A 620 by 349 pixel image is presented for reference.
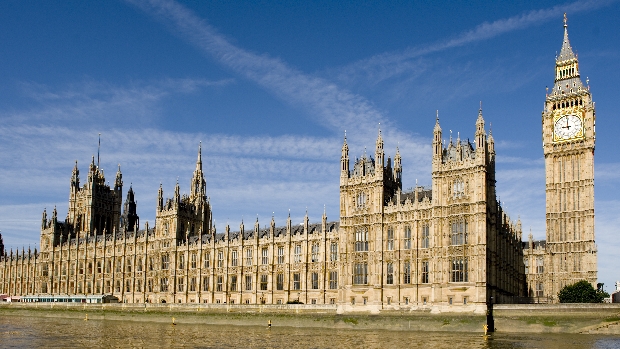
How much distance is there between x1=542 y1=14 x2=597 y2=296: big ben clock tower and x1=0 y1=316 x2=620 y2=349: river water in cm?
4952

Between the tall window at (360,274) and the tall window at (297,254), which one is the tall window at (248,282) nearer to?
the tall window at (297,254)

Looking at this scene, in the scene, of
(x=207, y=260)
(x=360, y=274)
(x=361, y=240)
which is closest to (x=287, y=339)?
(x=360, y=274)

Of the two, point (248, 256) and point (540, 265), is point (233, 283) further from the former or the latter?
point (540, 265)

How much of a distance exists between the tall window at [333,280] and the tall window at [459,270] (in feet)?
87.7

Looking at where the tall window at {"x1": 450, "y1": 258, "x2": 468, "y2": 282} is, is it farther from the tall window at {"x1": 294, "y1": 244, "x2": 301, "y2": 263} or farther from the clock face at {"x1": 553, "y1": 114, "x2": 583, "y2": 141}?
the clock face at {"x1": 553, "y1": 114, "x2": 583, "y2": 141}

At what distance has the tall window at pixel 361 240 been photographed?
106188 mm

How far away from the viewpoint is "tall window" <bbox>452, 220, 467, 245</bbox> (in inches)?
3757

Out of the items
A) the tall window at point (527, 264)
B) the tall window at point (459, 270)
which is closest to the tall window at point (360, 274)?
the tall window at point (459, 270)

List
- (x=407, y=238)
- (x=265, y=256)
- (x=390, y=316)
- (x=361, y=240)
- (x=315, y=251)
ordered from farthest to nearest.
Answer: (x=265, y=256) < (x=315, y=251) < (x=361, y=240) < (x=407, y=238) < (x=390, y=316)

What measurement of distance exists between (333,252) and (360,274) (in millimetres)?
12871

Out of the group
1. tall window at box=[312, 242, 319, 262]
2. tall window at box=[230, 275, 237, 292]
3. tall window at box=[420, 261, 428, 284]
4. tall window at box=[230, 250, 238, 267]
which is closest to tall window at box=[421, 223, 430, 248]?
tall window at box=[420, 261, 428, 284]

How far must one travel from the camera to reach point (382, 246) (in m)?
103

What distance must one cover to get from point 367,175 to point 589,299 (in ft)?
131

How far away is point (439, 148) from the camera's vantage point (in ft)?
331
